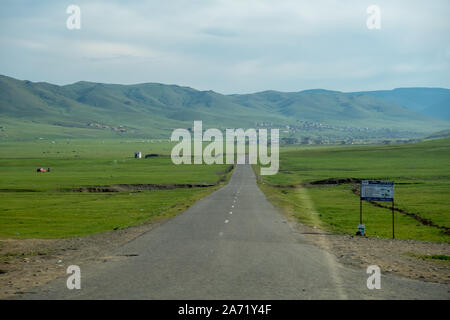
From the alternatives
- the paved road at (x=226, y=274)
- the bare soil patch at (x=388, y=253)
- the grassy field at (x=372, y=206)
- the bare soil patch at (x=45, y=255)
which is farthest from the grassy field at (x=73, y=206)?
the bare soil patch at (x=388, y=253)

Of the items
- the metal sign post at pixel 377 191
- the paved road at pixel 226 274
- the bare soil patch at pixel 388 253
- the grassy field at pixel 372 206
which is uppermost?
the metal sign post at pixel 377 191

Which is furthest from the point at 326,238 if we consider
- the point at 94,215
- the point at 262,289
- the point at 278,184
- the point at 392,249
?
the point at 278,184

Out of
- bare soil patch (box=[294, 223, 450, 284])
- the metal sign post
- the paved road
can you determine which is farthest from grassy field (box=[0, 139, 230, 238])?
bare soil patch (box=[294, 223, 450, 284])

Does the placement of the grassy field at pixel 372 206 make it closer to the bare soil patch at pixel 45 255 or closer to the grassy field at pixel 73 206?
the grassy field at pixel 73 206

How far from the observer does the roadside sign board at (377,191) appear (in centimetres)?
3384

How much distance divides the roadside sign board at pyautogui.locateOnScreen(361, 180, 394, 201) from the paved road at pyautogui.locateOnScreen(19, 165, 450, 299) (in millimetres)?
6233

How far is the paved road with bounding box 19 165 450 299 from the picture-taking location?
15.9 m

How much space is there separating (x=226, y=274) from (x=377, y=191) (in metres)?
18.2

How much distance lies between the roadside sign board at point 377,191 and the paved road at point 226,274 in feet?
20.4

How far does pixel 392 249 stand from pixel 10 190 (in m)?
67.9
